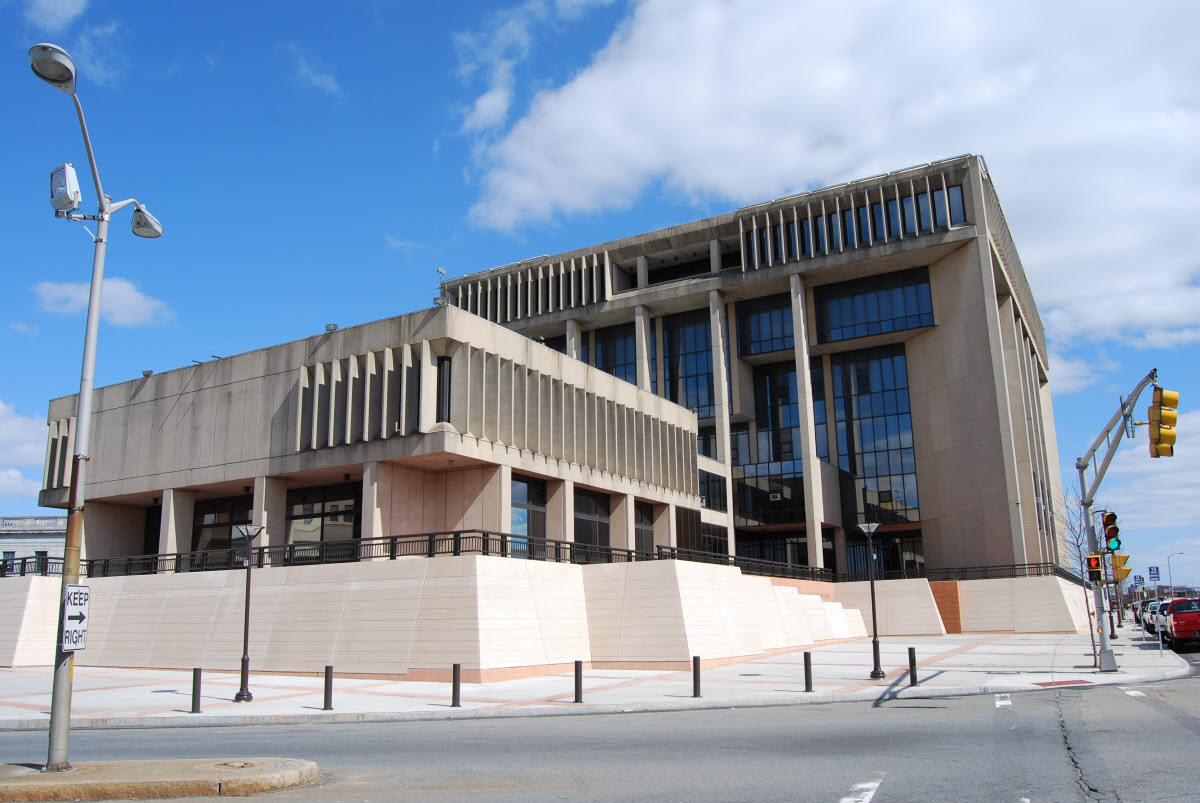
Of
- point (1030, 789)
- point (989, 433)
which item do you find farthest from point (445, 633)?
point (989, 433)

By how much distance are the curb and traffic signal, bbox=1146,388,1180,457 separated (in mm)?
6095

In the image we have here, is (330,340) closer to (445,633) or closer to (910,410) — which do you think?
(445,633)

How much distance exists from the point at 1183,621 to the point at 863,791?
28.1 m

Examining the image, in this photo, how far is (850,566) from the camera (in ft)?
202

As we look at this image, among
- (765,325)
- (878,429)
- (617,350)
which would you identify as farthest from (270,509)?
(878,429)

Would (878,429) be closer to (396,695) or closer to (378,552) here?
(378,552)

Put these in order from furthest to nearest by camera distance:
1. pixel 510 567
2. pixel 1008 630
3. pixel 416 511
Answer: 1. pixel 1008 630
2. pixel 416 511
3. pixel 510 567

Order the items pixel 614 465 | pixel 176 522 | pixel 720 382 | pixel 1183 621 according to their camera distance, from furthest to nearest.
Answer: pixel 720 382 < pixel 614 465 < pixel 176 522 < pixel 1183 621

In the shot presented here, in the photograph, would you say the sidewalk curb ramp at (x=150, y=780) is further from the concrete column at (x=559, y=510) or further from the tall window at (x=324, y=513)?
the concrete column at (x=559, y=510)

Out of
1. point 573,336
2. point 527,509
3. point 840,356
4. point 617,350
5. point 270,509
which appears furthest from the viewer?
point 617,350

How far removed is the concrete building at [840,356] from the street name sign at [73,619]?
41.9 metres

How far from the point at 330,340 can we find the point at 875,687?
24.2 metres

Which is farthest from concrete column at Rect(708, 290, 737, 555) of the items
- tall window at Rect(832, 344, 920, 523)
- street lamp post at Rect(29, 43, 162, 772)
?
street lamp post at Rect(29, 43, 162, 772)

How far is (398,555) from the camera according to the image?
2945 centimetres
